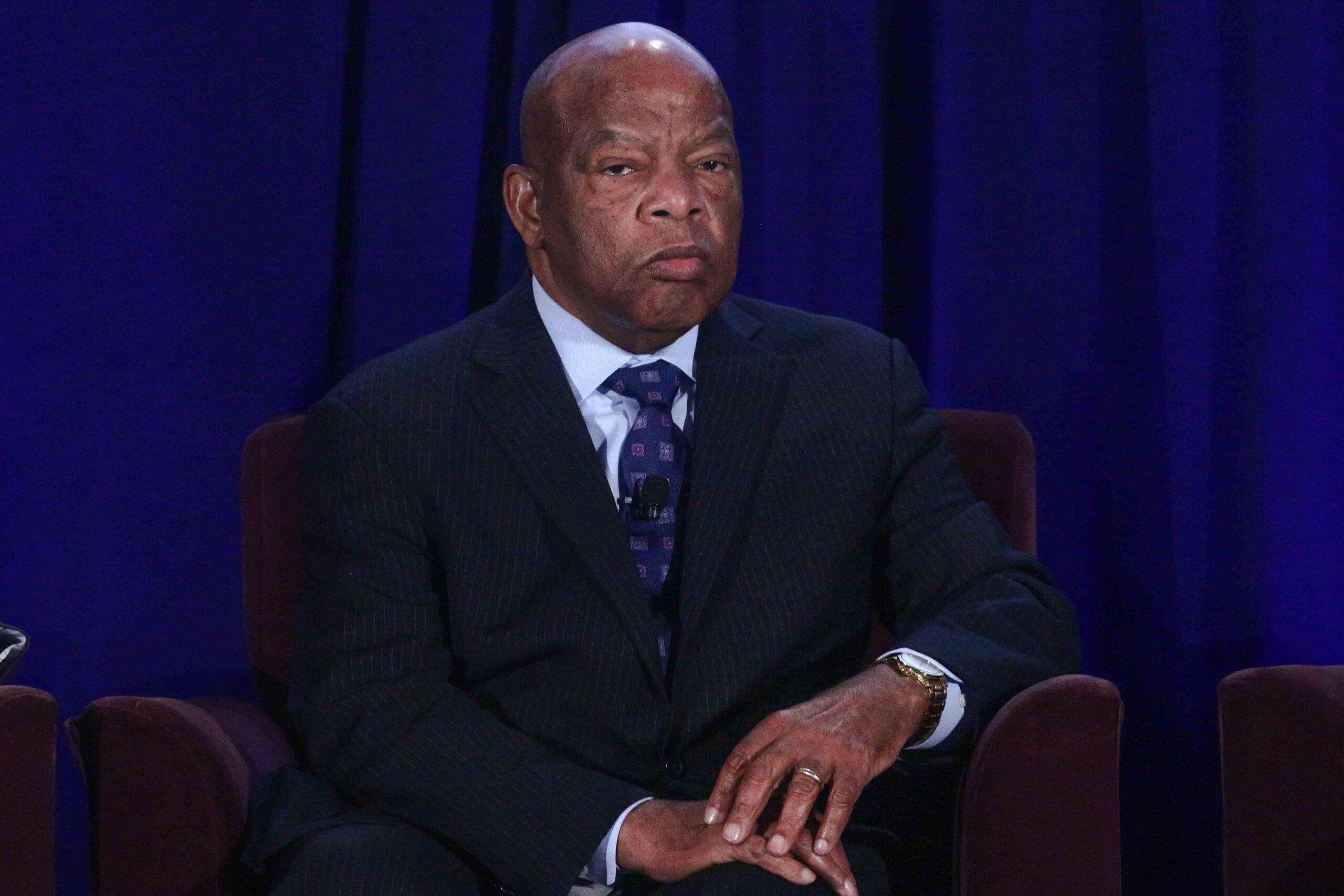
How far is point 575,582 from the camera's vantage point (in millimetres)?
1641

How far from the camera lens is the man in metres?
1.48

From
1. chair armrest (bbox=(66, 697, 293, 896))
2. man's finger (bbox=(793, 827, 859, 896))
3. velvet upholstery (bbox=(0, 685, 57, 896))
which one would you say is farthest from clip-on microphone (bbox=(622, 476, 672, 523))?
velvet upholstery (bbox=(0, 685, 57, 896))

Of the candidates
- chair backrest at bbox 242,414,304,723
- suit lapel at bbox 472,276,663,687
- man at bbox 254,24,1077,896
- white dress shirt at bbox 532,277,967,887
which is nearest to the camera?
man at bbox 254,24,1077,896

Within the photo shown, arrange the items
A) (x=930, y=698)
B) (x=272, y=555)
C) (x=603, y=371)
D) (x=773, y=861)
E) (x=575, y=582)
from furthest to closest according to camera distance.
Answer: (x=272, y=555)
(x=603, y=371)
(x=575, y=582)
(x=930, y=698)
(x=773, y=861)

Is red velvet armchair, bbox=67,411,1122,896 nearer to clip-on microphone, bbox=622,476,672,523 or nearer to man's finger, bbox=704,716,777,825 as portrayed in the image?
man's finger, bbox=704,716,777,825

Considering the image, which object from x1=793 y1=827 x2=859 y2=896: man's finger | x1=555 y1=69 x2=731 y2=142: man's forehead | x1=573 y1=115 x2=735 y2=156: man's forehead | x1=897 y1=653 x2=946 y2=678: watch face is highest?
x1=555 y1=69 x2=731 y2=142: man's forehead

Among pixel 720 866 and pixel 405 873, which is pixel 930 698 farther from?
pixel 405 873

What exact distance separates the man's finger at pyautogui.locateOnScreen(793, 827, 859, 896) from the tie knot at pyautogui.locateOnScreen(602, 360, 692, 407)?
58 cm

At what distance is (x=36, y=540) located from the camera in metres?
2.10

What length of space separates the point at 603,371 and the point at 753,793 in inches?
23.1

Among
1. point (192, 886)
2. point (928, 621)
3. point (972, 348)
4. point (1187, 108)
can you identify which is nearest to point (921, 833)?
point (928, 621)

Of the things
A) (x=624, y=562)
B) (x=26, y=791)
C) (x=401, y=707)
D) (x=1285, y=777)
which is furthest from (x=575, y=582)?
(x=1285, y=777)

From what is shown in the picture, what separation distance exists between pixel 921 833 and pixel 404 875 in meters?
0.58

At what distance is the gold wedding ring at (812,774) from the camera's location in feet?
4.58
